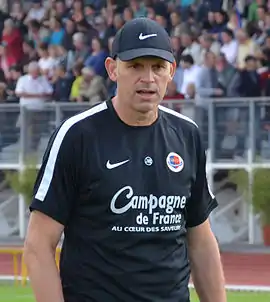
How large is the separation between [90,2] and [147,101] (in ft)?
56.6

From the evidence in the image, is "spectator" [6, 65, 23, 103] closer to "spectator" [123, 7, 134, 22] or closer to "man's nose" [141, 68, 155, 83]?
"spectator" [123, 7, 134, 22]

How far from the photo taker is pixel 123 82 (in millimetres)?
4027

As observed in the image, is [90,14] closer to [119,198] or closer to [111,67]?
[111,67]

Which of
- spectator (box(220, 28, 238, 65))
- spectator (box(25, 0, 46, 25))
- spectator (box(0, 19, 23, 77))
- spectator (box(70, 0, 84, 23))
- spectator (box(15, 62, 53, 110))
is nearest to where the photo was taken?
spectator (box(220, 28, 238, 65))

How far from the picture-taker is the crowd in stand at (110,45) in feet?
55.9

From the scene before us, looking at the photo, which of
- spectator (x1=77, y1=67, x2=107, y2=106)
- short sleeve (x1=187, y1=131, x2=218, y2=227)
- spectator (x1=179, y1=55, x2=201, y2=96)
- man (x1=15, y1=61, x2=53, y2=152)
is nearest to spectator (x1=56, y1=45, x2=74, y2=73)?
man (x1=15, y1=61, x2=53, y2=152)

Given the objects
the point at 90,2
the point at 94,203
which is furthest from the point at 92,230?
the point at 90,2

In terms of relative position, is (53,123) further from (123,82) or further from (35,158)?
(123,82)

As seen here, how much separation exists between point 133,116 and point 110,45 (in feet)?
46.0

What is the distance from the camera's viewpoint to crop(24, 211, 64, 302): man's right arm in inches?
157

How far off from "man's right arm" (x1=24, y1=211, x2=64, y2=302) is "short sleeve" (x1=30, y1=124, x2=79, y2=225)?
0.04 m

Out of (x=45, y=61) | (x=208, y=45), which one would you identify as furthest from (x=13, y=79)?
(x=208, y=45)

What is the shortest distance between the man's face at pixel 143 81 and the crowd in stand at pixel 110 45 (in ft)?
41.5

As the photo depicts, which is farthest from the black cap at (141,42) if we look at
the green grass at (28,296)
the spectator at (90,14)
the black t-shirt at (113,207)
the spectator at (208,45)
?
the spectator at (90,14)
